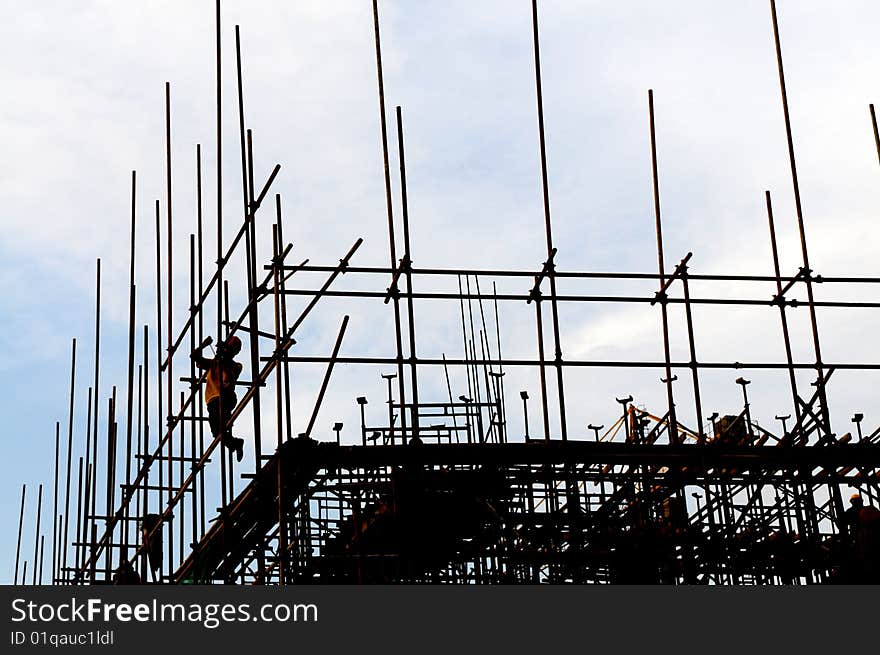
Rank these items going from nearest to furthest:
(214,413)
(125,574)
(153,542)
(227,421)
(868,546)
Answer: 1. (868,546)
2. (227,421)
3. (214,413)
4. (125,574)
5. (153,542)

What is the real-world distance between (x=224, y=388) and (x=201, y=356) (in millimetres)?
1304

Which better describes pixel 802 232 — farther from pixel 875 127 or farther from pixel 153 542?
pixel 153 542

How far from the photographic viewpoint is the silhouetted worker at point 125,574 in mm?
21125

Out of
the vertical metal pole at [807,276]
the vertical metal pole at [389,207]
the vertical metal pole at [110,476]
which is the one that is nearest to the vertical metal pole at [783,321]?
the vertical metal pole at [807,276]

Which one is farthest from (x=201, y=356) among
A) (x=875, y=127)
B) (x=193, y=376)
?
(x=875, y=127)

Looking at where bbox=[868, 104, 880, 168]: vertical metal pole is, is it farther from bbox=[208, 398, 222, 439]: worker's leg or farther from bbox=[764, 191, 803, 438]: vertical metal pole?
bbox=[208, 398, 222, 439]: worker's leg

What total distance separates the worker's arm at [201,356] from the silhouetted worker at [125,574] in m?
3.29

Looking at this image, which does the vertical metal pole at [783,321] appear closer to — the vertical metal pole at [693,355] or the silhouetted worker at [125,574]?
the vertical metal pole at [693,355]

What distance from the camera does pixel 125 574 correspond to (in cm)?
2202
